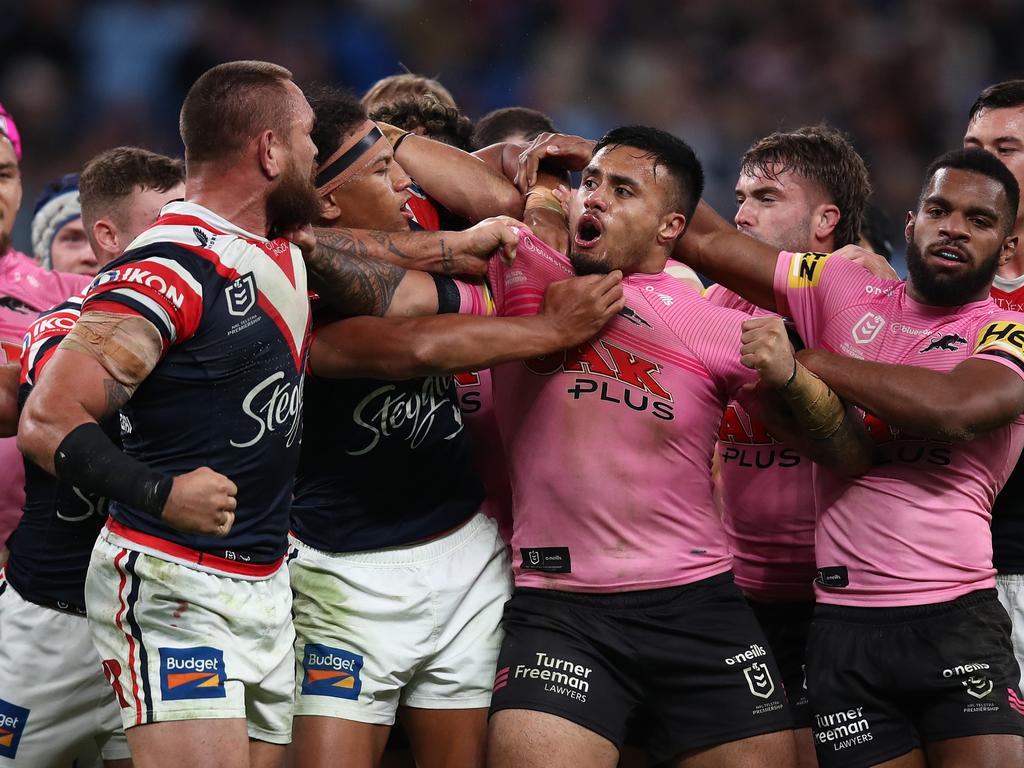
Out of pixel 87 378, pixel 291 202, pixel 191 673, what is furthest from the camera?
Result: pixel 291 202

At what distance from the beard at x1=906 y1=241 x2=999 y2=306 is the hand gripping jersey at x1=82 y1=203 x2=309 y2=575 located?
199 centimetres

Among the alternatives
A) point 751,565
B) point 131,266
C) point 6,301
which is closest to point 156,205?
point 6,301

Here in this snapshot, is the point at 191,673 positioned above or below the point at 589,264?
below

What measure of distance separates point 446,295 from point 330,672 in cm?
122

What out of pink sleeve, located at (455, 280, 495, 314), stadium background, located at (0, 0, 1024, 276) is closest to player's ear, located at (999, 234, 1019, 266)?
pink sleeve, located at (455, 280, 495, 314)

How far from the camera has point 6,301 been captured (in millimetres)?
5359

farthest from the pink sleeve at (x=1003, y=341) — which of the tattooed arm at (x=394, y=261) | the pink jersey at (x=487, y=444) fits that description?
the pink jersey at (x=487, y=444)

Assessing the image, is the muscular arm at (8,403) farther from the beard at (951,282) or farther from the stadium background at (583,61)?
the stadium background at (583,61)

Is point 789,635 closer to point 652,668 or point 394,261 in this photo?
point 652,668

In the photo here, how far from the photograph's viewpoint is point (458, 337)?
3.79m

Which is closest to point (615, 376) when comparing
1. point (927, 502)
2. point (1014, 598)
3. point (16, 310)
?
point (927, 502)

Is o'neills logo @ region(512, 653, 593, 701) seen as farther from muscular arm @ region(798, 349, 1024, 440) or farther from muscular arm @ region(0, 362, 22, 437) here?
muscular arm @ region(0, 362, 22, 437)

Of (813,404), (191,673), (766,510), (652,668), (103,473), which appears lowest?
(652,668)

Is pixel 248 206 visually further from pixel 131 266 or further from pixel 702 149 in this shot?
pixel 702 149
